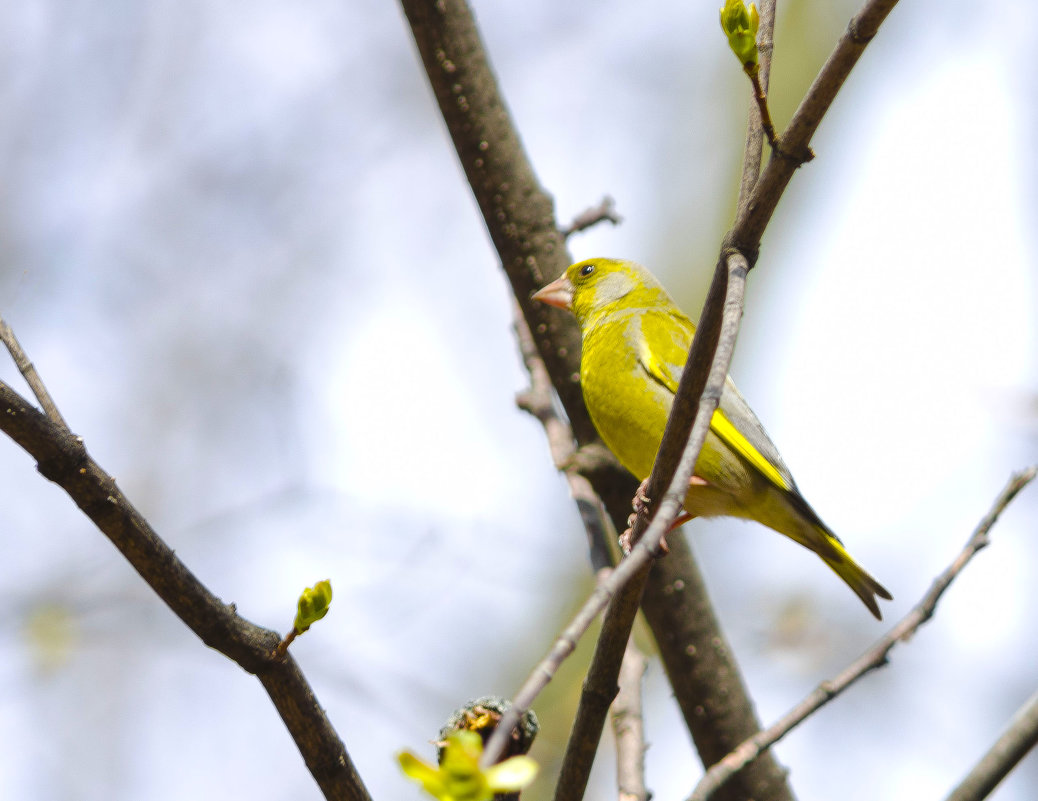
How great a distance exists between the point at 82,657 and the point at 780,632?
19.2ft

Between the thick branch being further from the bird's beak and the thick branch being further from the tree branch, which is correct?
the bird's beak

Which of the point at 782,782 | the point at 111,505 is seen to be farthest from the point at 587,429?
the point at 111,505

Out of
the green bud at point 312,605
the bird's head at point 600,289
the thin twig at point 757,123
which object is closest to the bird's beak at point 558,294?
the bird's head at point 600,289

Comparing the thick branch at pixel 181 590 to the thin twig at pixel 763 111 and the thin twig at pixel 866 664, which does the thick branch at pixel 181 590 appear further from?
the thin twig at pixel 763 111

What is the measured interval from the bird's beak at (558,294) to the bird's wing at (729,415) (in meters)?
0.44

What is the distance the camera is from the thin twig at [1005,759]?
6.17 feet

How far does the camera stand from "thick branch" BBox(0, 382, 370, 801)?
1775 millimetres

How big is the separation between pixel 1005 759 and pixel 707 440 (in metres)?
2.00

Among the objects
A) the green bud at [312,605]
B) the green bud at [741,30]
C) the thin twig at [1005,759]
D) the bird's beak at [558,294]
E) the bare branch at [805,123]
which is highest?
the bird's beak at [558,294]

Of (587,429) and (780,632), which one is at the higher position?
(587,429)

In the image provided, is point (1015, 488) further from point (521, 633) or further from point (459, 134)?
point (521, 633)

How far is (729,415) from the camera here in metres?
3.84

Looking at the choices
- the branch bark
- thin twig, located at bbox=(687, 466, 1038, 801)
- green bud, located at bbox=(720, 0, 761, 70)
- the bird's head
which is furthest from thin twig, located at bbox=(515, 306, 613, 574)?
green bud, located at bbox=(720, 0, 761, 70)

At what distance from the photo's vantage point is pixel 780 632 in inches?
298
